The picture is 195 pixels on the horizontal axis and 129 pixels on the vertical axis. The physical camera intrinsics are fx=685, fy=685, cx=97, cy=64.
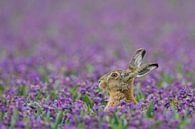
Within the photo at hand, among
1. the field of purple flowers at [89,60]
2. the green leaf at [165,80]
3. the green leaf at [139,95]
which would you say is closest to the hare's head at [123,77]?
the field of purple flowers at [89,60]

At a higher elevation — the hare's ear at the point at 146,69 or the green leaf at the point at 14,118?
the hare's ear at the point at 146,69

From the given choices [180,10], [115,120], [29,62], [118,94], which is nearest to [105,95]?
[118,94]

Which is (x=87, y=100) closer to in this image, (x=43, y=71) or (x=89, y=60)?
(x=43, y=71)

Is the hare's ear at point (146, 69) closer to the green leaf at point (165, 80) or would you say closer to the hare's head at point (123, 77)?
the hare's head at point (123, 77)

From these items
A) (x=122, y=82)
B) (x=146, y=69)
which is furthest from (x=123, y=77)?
(x=146, y=69)

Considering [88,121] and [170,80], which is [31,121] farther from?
[170,80]
